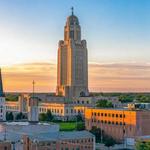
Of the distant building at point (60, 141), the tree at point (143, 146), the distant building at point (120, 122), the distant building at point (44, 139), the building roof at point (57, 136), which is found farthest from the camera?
the distant building at point (120, 122)

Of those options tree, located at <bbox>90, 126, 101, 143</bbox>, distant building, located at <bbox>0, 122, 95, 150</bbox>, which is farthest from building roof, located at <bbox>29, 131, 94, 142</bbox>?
tree, located at <bbox>90, 126, 101, 143</bbox>

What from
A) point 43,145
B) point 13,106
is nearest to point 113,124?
point 43,145

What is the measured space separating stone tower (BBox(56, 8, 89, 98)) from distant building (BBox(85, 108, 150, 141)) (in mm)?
47558

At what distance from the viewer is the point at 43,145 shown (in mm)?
48625

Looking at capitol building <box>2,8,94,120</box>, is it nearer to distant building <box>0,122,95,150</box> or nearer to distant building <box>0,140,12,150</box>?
distant building <box>0,122,95,150</box>

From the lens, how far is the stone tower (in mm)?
127000

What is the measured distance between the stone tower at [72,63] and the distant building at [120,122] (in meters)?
47.6

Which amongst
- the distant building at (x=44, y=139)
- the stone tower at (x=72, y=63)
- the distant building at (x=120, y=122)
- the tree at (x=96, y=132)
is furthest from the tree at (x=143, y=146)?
the stone tower at (x=72, y=63)

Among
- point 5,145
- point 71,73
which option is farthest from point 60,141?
point 71,73

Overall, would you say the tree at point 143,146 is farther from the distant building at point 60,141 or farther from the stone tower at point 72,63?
the stone tower at point 72,63

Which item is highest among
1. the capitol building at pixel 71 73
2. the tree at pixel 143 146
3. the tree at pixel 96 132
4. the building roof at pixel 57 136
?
the capitol building at pixel 71 73

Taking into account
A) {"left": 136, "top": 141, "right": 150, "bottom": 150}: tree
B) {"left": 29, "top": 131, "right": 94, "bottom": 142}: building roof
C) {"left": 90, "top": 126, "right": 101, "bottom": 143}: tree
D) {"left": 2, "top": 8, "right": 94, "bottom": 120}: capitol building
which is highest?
{"left": 2, "top": 8, "right": 94, "bottom": 120}: capitol building

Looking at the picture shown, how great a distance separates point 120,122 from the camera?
72062mm

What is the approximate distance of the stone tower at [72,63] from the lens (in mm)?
127000
